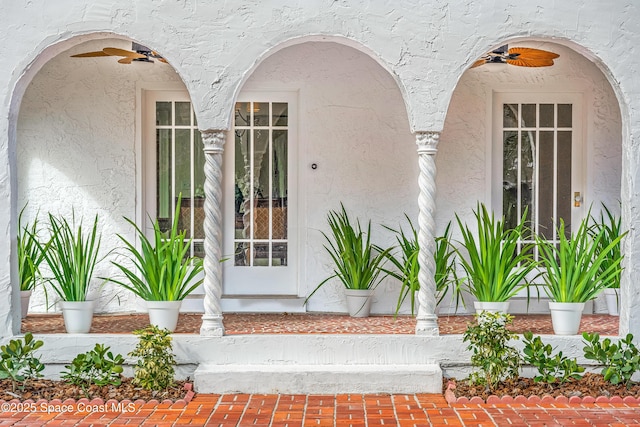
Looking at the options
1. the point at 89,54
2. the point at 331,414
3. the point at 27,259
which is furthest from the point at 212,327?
the point at 89,54

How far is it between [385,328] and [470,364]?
0.92 m

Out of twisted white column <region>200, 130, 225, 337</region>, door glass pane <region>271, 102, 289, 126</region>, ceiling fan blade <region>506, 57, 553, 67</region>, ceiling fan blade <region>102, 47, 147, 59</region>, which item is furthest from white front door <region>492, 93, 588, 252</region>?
ceiling fan blade <region>102, 47, 147, 59</region>

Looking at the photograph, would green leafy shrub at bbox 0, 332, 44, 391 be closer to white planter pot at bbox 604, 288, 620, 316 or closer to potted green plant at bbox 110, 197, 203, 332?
potted green plant at bbox 110, 197, 203, 332

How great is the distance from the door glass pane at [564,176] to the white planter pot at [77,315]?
15.7 ft

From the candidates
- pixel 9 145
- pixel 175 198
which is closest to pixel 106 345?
pixel 9 145

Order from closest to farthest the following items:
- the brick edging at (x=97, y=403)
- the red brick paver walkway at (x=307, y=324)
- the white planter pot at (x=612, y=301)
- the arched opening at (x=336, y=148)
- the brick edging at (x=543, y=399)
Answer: the brick edging at (x=97, y=403), the brick edging at (x=543, y=399), the red brick paver walkway at (x=307, y=324), the white planter pot at (x=612, y=301), the arched opening at (x=336, y=148)

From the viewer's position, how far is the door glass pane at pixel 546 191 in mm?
8695

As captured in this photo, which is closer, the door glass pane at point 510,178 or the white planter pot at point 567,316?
the white planter pot at point 567,316

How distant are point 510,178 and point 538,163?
0.32 m

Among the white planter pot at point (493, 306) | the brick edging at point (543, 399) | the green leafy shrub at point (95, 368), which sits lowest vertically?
the brick edging at point (543, 399)

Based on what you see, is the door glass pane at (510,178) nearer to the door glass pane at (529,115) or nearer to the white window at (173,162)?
the door glass pane at (529,115)

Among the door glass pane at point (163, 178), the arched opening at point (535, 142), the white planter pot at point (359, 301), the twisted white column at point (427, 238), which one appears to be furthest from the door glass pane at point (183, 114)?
the twisted white column at point (427, 238)

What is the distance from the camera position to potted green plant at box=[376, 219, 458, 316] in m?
7.22

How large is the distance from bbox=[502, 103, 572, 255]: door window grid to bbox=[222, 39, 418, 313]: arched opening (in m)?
1.04
